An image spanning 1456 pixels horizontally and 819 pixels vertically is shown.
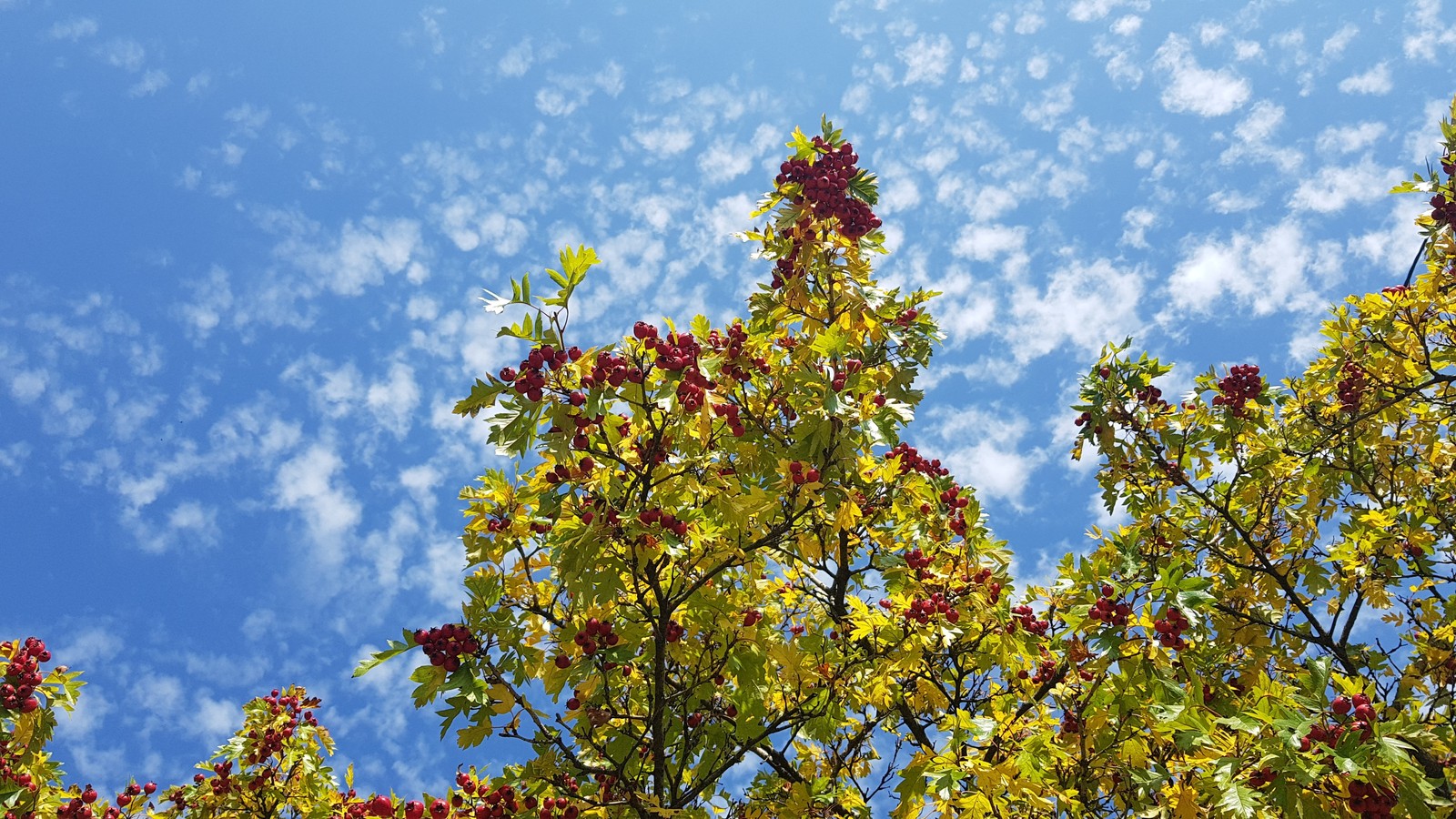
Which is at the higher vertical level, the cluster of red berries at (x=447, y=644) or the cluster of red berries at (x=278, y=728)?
the cluster of red berries at (x=278, y=728)

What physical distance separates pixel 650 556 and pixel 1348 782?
4089mm

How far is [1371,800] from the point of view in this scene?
14.4ft

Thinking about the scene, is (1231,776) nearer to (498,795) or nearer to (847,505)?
(847,505)

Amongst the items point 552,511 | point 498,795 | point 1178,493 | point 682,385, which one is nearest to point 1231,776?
point 682,385

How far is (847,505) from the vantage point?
19.3 ft

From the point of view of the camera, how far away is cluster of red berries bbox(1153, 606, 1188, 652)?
5422 millimetres

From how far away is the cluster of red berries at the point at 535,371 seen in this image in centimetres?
491

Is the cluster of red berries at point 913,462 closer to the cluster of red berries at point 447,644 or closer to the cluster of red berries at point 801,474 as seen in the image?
the cluster of red berries at point 801,474

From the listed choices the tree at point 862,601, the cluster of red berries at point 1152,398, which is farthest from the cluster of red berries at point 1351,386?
the cluster of red berries at point 1152,398

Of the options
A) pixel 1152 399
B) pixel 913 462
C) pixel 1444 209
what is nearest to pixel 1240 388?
pixel 1152 399

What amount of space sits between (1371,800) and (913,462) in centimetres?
412

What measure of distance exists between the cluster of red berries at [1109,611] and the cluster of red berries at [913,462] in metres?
2.45

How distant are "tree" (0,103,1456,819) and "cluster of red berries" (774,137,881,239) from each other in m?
0.03

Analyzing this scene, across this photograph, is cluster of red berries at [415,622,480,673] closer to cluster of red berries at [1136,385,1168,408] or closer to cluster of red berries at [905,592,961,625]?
cluster of red berries at [905,592,961,625]
